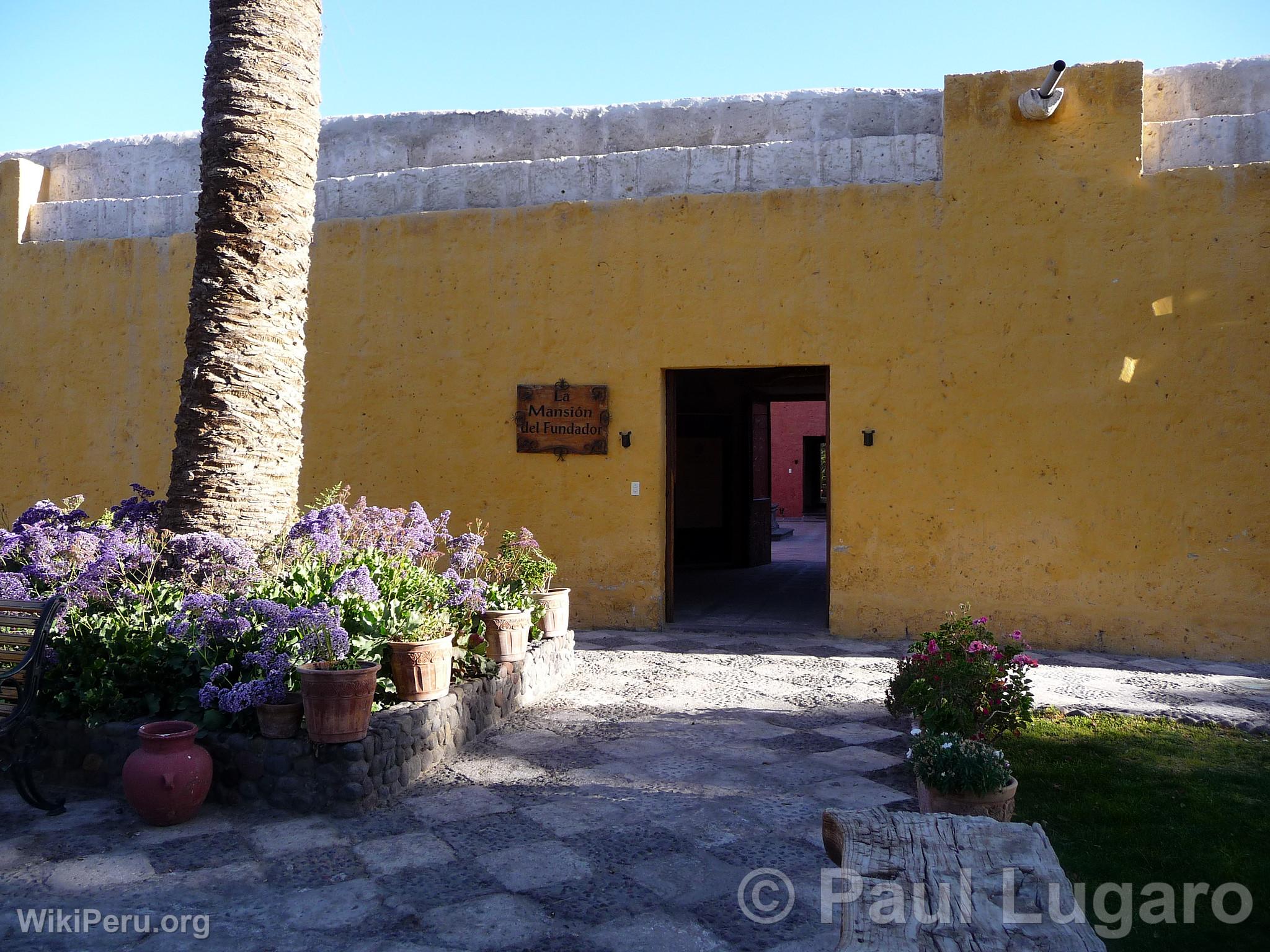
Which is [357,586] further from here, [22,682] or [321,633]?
[22,682]

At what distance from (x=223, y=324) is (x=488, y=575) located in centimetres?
249

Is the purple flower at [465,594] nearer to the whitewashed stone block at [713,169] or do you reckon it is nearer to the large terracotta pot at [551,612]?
the large terracotta pot at [551,612]

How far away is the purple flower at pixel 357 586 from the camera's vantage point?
4332 mm

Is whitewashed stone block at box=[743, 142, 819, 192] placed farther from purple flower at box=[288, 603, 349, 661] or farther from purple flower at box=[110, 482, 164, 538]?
purple flower at box=[288, 603, 349, 661]

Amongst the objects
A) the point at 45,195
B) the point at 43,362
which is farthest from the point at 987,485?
the point at 45,195

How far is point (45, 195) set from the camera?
394 inches

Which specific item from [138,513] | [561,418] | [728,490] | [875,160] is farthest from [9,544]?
[728,490]

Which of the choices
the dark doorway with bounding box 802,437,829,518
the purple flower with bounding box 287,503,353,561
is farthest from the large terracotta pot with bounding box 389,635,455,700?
the dark doorway with bounding box 802,437,829,518

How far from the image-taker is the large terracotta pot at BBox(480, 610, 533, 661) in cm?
545

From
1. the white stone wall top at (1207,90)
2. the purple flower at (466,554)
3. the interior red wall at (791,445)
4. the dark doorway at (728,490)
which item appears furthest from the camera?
the interior red wall at (791,445)

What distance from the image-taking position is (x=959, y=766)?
3.50 m

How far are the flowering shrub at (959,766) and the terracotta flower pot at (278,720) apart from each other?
2.47 m

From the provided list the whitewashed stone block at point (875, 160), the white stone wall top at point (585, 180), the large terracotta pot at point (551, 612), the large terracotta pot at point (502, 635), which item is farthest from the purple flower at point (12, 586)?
the whitewashed stone block at point (875, 160)

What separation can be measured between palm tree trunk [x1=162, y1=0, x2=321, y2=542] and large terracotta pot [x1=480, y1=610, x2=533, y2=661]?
1261 mm
